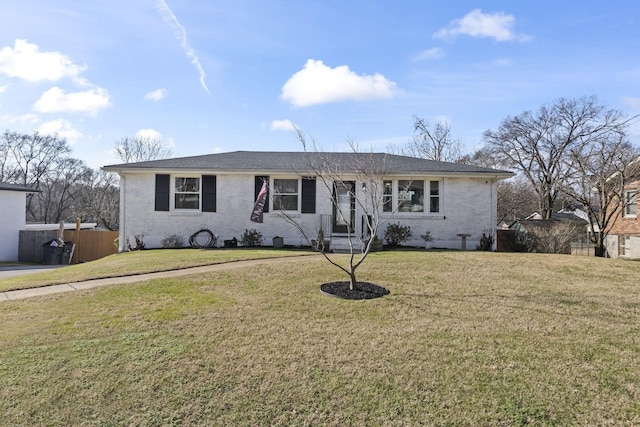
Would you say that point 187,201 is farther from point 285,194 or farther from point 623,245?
point 623,245

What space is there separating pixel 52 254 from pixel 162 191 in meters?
9.95

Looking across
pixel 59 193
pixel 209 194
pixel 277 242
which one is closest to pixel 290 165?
pixel 277 242

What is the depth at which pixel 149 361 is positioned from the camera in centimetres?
421

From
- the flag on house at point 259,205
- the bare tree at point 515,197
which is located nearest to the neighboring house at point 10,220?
the flag on house at point 259,205

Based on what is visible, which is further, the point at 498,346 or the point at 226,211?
the point at 226,211

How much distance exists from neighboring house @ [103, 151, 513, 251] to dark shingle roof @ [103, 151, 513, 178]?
0.52 ft

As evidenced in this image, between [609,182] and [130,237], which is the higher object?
[609,182]

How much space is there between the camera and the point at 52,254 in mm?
19438

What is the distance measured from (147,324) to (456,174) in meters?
11.8

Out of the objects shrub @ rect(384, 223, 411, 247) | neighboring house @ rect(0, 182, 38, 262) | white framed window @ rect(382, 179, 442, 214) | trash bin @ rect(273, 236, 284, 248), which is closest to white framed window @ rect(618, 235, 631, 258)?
white framed window @ rect(382, 179, 442, 214)

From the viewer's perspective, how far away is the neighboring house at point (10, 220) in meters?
20.5

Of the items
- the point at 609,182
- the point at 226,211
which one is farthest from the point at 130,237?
the point at 609,182

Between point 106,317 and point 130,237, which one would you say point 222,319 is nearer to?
point 106,317

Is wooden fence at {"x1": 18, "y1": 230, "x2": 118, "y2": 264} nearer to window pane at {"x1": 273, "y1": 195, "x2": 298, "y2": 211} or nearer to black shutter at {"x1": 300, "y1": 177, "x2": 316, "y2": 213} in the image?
window pane at {"x1": 273, "y1": 195, "x2": 298, "y2": 211}
